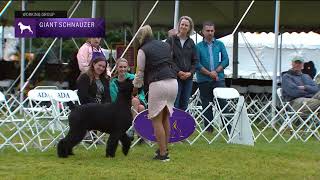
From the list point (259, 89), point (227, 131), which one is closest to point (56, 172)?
point (227, 131)

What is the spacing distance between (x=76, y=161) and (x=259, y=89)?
6753 millimetres

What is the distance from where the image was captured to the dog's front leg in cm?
679

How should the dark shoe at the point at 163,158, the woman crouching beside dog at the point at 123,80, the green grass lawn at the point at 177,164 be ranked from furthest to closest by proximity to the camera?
the woman crouching beside dog at the point at 123,80 → the dark shoe at the point at 163,158 → the green grass lawn at the point at 177,164

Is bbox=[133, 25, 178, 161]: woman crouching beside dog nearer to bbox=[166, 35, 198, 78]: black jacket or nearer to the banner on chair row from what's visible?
bbox=[166, 35, 198, 78]: black jacket

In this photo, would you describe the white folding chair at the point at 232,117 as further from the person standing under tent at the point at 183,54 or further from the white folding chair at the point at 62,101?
the white folding chair at the point at 62,101

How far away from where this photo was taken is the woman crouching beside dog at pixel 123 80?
713cm

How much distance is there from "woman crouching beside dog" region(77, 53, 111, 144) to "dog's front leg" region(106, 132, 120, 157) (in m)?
0.69

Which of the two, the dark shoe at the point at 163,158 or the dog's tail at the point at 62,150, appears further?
the dog's tail at the point at 62,150

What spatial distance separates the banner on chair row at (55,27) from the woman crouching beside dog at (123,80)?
8.05ft

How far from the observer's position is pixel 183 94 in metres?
8.16

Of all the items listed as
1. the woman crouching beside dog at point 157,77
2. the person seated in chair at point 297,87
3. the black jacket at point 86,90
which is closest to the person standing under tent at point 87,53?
the black jacket at point 86,90

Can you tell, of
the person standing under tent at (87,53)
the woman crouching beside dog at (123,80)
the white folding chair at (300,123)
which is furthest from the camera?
the white folding chair at (300,123)

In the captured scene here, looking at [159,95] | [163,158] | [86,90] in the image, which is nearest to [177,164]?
[163,158]

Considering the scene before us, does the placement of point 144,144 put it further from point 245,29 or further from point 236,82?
point 245,29
